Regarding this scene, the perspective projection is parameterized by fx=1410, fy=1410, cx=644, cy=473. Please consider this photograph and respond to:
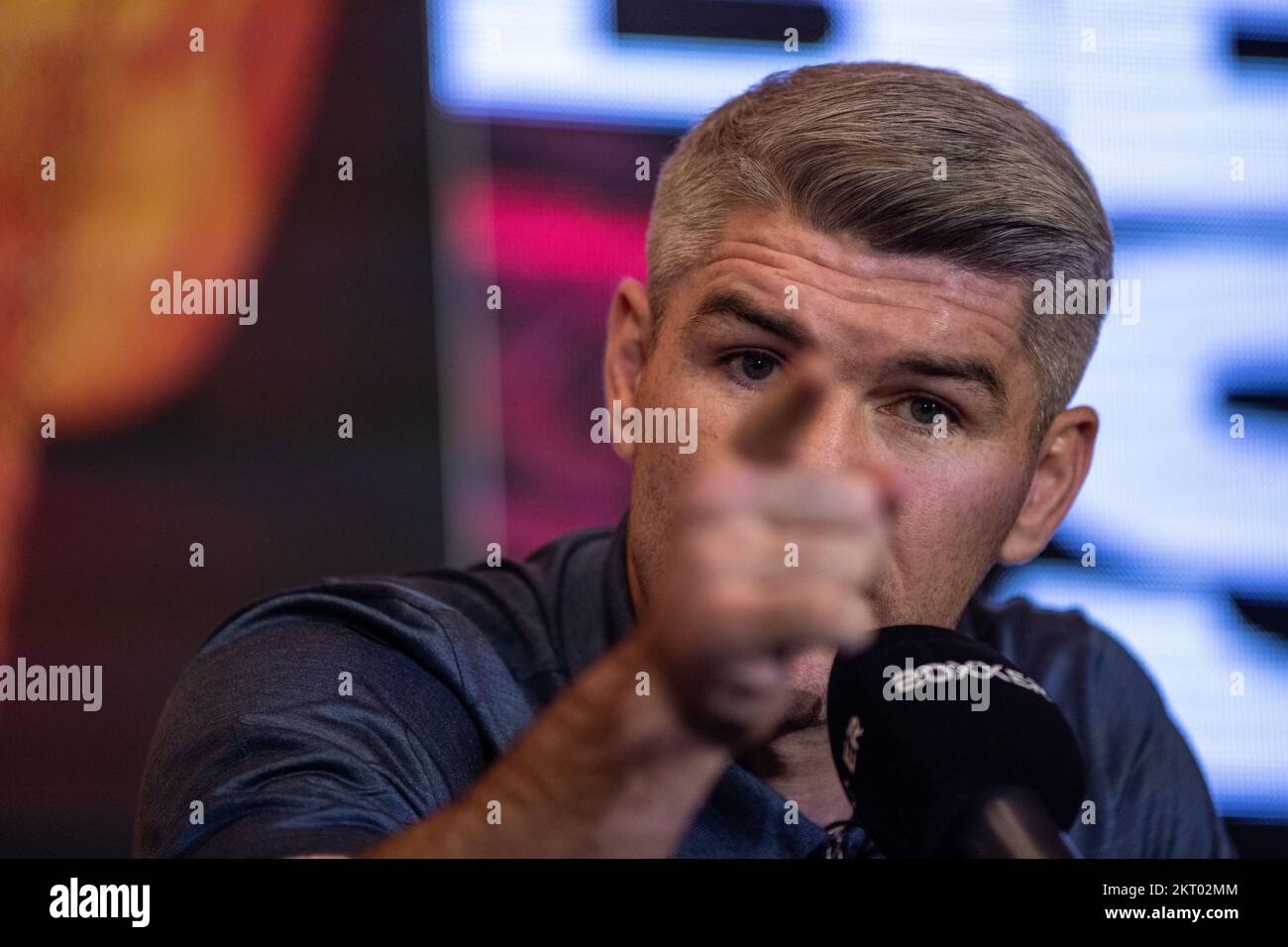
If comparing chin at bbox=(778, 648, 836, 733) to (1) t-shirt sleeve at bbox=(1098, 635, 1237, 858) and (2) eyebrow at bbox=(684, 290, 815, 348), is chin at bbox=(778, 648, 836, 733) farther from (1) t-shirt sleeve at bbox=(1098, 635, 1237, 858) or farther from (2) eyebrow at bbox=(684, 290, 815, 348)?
(1) t-shirt sleeve at bbox=(1098, 635, 1237, 858)

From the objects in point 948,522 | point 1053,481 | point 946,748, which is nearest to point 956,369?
point 948,522

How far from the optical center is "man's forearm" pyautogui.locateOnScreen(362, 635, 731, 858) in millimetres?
855

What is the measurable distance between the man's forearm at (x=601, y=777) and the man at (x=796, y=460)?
18cm

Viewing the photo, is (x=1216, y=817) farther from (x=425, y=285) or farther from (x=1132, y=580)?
(x=425, y=285)

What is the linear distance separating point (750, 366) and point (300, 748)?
672 mm

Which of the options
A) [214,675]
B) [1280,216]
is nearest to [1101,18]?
[1280,216]

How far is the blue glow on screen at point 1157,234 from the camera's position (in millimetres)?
2332

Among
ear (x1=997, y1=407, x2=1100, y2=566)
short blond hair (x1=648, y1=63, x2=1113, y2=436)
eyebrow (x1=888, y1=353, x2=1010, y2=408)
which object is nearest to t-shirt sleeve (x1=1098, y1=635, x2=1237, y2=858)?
ear (x1=997, y1=407, x2=1100, y2=566)

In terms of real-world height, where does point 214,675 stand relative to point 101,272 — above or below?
below

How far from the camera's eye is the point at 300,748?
1.30 metres

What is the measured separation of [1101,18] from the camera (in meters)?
2.41

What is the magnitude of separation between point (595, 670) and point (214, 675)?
0.70 metres

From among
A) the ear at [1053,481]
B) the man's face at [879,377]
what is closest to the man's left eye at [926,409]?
the man's face at [879,377]

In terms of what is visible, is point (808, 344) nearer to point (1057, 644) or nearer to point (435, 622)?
point (435, 622)
